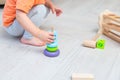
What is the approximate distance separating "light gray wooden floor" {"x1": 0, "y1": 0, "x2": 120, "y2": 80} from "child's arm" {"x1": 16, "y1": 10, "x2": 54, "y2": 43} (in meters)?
0.11

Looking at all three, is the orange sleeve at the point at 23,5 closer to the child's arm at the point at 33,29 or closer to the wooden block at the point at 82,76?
the child's arm at the point at 33,29

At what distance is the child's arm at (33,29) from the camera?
3.38ft

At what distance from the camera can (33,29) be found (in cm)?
106

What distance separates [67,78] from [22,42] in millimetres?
399

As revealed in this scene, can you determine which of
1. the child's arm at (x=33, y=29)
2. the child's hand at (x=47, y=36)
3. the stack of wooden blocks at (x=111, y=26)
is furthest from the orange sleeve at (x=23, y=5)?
the stack of wooden blocks at (x=111, y=26)

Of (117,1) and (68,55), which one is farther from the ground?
(117,1)

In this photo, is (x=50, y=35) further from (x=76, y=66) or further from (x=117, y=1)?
(x=117, y=1)

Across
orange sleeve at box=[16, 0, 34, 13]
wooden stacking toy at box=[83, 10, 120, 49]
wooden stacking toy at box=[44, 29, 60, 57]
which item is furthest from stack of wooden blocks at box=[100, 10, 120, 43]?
orange sleeve at box=[16, 0, 34, 13]

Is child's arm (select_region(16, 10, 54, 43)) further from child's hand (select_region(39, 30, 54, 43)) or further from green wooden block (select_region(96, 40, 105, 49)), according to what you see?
green wooden block (select_region(96, 40, 105, 49))

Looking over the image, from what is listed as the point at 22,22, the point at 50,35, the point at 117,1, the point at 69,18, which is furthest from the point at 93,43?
the point at 117,1

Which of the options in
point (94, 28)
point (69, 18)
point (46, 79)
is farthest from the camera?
point (69, 18)

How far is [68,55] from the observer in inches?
44.2

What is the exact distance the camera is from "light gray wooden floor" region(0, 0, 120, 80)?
3.18ft

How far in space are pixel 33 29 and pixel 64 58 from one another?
197 mm
